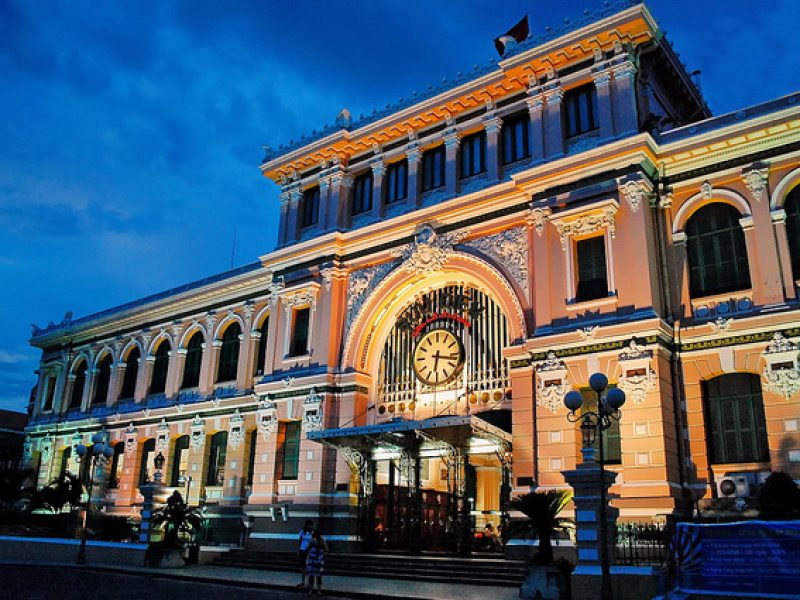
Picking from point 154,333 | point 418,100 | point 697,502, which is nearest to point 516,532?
point 697,502

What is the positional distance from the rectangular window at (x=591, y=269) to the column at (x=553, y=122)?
3.04 metres

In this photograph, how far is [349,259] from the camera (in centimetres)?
2764

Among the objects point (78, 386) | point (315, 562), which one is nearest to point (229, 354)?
point (78, 386)

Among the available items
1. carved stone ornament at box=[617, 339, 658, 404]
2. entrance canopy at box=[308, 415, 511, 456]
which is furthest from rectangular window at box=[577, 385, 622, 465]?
entrance canopy at box=[308, 415, 511, 456]

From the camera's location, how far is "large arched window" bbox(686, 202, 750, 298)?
19656 mm

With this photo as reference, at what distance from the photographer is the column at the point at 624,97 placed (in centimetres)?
2122

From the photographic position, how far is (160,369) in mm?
36906

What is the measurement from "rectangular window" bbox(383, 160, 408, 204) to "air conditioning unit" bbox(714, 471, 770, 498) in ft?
47.1

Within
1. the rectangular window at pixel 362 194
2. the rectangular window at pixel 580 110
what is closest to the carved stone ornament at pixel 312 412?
the rectangular window at pixel 362 194

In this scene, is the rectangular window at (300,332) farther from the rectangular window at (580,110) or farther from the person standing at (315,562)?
the rectangular window at (580,110)

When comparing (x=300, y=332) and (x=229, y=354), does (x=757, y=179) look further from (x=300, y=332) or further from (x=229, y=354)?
(x=229, y=354)

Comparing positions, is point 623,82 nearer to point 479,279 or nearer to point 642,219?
point 642,219

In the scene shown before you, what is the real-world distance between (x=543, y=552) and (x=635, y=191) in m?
10.2

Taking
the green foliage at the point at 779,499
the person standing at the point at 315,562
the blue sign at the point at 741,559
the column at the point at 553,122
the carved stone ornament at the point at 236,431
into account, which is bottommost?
the person standing at the point at 315,562
